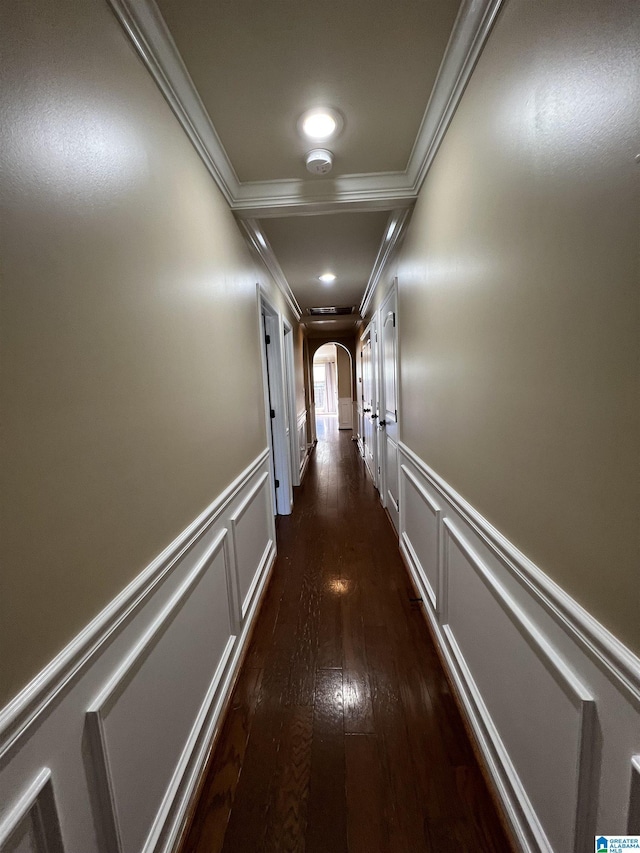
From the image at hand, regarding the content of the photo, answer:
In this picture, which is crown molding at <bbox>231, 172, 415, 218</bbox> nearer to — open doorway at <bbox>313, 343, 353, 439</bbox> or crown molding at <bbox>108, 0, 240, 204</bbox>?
crown molding at <bbox>108, 0, 240, 204</bbox>

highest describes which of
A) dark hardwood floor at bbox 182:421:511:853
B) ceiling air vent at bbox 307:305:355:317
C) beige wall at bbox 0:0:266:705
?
ceiling air vent at bbox 307:305:355:317

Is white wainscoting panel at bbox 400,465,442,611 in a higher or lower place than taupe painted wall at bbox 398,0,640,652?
lower

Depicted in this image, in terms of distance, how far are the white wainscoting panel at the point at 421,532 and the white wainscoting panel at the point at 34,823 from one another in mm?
1446

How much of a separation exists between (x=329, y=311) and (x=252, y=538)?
4.21 metres

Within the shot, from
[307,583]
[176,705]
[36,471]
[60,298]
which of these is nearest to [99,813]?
[176,705]

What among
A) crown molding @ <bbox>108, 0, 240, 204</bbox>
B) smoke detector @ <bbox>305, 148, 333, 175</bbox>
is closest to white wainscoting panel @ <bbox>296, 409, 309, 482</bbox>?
smoke detector @ <bbox>305, 148, 333, 175</bbox>

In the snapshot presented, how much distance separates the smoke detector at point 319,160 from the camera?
61.3 inches

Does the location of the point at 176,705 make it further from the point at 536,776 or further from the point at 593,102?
the point at 593,102

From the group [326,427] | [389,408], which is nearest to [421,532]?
[389,408]

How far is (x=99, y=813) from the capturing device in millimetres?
708

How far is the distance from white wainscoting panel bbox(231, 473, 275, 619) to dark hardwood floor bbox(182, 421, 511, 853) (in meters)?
0.22

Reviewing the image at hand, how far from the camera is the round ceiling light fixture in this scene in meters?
1.35

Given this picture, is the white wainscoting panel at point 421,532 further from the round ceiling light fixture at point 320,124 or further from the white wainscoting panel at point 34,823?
the round ceiling light fixture at point 320,124

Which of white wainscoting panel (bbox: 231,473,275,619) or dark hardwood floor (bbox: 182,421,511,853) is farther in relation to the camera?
white wainscoting panel (bbox: 231,473,275,619)
